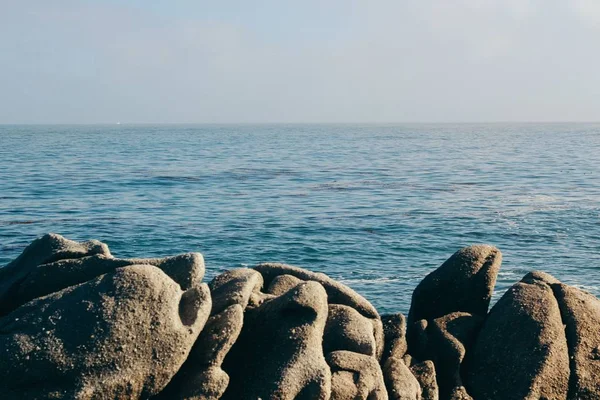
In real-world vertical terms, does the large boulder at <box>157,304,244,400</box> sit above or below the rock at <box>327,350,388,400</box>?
above

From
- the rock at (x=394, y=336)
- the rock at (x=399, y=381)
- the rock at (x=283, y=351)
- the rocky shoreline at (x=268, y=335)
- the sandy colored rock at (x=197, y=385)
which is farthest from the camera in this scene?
the rock at (x=394, y=336)

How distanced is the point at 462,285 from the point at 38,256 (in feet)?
25.2

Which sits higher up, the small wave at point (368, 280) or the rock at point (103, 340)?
the rock at point (103, 340)

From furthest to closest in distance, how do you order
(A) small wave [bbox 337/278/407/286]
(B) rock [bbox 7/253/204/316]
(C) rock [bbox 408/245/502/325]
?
(A) small wave [bbox 337/278/407/286], (C) rock [bbox 408/245/502/325], (B) rock [bbox 7/253/204/316]

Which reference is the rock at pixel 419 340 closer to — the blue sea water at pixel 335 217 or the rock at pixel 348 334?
the rock at pixel 348 334

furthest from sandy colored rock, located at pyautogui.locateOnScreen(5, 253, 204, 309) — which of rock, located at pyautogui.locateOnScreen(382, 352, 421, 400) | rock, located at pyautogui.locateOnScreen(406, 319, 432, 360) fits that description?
rock, located at pyautogui.locateOnScreen(406, 319, 432, 360)

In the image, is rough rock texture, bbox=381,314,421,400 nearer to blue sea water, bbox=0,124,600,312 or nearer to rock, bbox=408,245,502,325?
rock, bbox=408,245,502,325

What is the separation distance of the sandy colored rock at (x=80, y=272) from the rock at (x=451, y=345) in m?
4.21

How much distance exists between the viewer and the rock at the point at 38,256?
1290 centimetres

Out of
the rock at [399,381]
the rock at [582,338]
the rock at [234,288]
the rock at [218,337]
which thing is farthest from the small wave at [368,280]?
the rock at [218,337]

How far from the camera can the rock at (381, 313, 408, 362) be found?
13320 mm

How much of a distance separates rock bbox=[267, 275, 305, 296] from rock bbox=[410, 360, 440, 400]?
2459 mm

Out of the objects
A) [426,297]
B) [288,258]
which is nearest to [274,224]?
[288,258]

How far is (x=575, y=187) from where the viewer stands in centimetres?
5322
